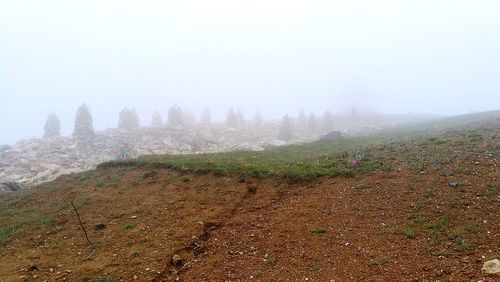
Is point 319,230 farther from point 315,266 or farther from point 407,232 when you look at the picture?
point 407,232

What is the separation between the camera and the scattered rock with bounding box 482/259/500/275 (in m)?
10.4

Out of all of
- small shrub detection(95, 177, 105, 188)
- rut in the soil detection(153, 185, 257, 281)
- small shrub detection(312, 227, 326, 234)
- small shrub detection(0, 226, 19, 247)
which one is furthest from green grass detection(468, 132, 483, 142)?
small shrub detection(0, 226, 19, 247)

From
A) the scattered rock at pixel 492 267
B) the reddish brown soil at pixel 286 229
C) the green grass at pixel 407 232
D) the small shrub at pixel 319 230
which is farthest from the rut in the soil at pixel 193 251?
the scattered rock at pixel 492 267

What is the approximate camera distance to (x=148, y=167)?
1173 inches

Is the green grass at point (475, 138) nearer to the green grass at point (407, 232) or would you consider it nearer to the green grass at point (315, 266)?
the green grass at point (407, 232)

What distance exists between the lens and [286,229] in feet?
53.7

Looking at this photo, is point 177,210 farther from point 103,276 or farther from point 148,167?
point 148,167

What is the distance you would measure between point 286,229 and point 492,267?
8.55 meters

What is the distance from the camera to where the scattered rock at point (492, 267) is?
10.4 metres

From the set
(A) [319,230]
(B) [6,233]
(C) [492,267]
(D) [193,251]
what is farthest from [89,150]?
(C) [492,267]

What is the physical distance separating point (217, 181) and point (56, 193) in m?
13.9

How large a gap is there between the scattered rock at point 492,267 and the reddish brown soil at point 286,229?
35 centimetres

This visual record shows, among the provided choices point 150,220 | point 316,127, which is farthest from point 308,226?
point 316,127

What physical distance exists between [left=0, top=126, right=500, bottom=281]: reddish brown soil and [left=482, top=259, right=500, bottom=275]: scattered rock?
0.35 meters
